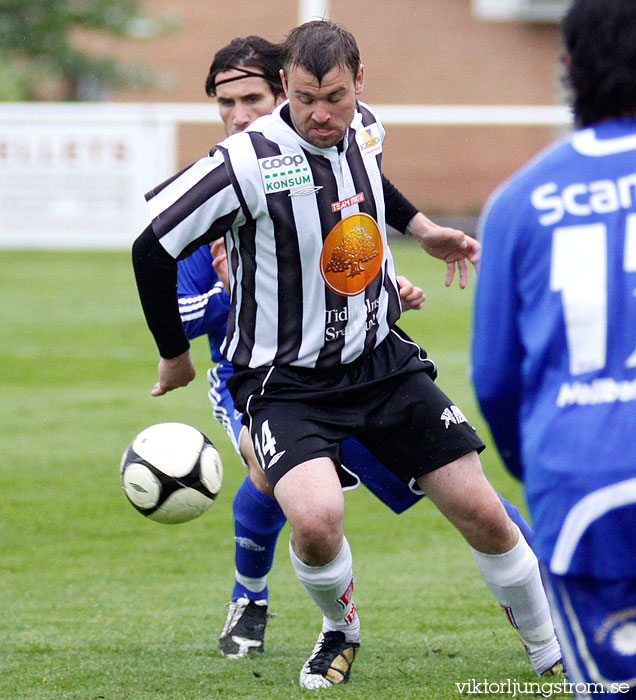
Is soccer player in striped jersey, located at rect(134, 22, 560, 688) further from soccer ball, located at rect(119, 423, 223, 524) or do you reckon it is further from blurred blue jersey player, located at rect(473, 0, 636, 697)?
blurred blue jersey player, located at rect(473, 0, 636, 697)

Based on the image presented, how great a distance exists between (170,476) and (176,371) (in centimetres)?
51

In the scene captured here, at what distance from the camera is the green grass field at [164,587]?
381 cm

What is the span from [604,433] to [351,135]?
1966 millimetres

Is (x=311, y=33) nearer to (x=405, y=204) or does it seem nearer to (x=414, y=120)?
(x=405, y=204)

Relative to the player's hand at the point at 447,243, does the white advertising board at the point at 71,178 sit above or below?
below

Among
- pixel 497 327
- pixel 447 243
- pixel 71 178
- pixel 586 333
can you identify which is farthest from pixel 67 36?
pixel 586 333

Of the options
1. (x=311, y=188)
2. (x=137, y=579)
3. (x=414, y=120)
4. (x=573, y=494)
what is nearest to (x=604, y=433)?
(x=573, y=494)

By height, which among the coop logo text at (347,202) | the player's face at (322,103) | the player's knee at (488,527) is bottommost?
the player's knee at (488,527)

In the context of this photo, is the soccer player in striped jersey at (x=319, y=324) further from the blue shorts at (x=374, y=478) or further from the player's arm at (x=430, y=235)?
the player's arm at (x=430, y=235)

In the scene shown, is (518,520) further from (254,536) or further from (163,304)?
(163,304)

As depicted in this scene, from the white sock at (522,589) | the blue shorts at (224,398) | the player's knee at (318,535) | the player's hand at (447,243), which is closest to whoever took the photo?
the player's knee at (318,535)

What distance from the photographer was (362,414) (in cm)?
362

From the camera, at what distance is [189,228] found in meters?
3.50

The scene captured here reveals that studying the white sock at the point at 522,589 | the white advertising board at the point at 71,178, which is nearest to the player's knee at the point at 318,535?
the white sock at the point at 522,589
